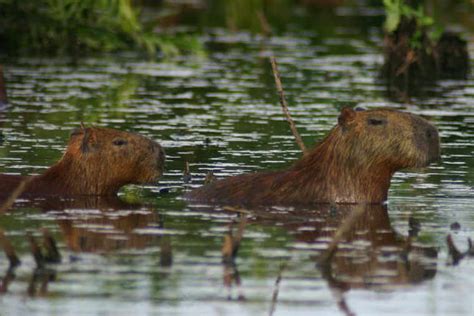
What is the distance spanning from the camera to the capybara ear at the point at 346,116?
12203 millimetres

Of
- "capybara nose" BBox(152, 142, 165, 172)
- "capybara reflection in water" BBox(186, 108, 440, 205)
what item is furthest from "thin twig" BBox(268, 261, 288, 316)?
"capybara nose" BBox(152, 142, 165, 172)

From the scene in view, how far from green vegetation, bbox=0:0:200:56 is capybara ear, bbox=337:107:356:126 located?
12.0 m

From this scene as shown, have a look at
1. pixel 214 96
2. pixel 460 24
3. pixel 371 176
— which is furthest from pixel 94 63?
pixel 371 176

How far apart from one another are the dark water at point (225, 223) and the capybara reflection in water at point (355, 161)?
0.29 metres

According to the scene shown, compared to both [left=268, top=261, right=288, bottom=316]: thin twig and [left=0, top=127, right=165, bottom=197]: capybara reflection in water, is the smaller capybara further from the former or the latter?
[left=268, top=261, right=288, bottom=316]: thin twig

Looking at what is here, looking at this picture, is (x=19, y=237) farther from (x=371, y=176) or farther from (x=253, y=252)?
(x=371, y=176)

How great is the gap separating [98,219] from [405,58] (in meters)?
12.1

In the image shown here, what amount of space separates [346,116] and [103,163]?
1992 millimetres

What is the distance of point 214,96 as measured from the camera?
20.8 meters

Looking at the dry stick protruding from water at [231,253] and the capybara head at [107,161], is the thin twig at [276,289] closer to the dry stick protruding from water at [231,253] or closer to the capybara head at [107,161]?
the dry stick protruding from water at [231,253]

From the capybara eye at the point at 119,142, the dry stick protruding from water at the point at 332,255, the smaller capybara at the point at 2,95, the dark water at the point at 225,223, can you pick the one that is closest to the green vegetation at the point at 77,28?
the dark water at the point at 225,223

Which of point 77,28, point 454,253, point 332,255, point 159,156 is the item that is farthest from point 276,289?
point 77,28

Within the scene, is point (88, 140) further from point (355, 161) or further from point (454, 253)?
point (454, 253)

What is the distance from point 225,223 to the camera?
1108 centimetres
